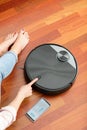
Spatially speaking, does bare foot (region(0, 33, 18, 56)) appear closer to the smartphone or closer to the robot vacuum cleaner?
the robot vacuum cleaner

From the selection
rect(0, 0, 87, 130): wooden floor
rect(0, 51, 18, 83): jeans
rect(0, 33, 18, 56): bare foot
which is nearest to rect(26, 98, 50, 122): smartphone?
rect(0, 0, 87, 130): wooden floor

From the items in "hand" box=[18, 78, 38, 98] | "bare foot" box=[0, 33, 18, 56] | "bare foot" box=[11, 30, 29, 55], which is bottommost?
"hand" box=[18, 78, 38, 98]

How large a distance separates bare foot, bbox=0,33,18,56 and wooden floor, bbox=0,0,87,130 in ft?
0.18

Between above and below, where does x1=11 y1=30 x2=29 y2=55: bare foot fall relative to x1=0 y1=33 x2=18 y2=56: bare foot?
below

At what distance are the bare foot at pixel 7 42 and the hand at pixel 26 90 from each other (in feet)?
0.74

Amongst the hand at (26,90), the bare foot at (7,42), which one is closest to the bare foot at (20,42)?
the bare foot at (7,42)

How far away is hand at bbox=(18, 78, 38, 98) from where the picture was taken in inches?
54.7

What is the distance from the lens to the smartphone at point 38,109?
4.53 ft

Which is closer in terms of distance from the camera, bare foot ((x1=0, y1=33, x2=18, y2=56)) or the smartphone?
the smartphone

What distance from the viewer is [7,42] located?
1.52 m

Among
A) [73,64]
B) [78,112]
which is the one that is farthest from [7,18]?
[78,112]

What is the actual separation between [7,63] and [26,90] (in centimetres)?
16

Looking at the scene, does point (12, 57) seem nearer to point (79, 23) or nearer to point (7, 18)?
point (7, 18)

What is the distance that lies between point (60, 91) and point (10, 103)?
0.83 ft
